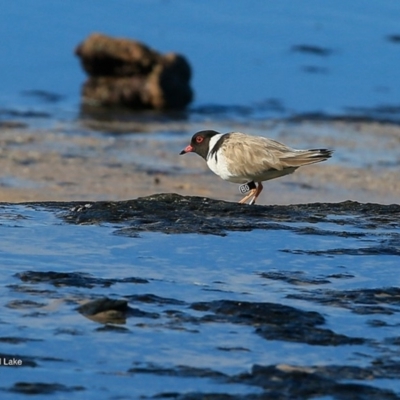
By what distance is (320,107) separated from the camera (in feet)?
74.2

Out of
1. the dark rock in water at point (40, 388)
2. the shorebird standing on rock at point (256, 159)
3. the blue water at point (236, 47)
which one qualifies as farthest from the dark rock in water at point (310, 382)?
the blue water at point (236, 47)

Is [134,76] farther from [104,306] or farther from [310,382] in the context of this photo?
[310,382]

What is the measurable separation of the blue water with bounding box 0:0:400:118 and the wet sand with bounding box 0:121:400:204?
68.2 inches

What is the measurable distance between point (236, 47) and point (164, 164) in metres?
10.3

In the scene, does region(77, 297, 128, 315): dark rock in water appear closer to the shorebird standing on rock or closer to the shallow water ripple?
the shallow water ripple

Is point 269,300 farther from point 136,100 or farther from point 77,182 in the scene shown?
point 136,100

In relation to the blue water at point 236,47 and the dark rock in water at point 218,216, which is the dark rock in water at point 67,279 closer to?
the dark rock in water at point 218,216

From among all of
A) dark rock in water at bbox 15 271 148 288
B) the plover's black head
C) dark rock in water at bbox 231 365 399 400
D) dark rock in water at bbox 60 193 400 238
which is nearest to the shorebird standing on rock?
the plover's black head

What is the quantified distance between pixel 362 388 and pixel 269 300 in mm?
1094

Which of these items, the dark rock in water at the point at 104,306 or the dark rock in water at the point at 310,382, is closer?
the dark rock in water at the point at 310,382

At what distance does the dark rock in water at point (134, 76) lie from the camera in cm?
2217

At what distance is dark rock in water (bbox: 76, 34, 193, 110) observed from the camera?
2217 centimetres

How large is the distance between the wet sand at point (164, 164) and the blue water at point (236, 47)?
1.73 metres

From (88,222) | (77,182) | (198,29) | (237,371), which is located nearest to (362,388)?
(237,371)
